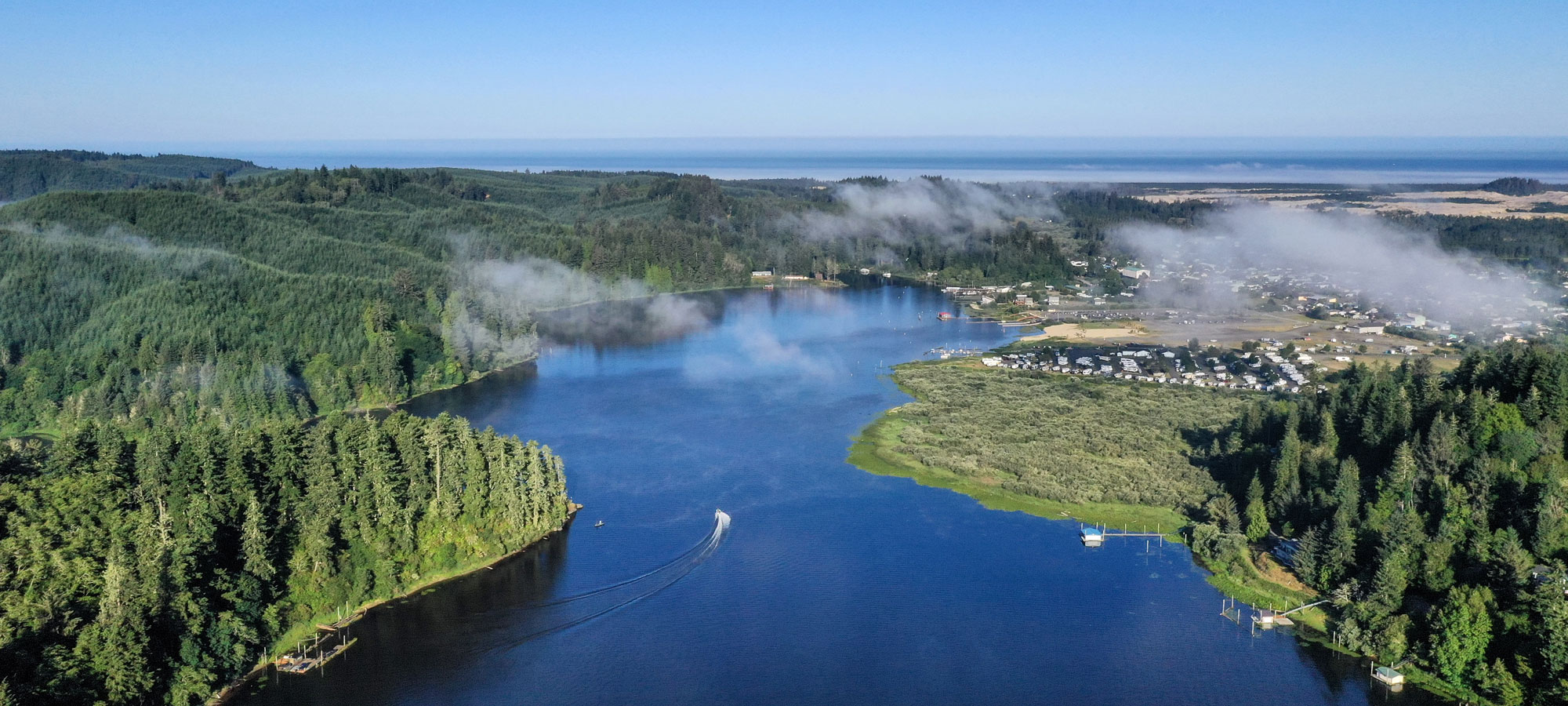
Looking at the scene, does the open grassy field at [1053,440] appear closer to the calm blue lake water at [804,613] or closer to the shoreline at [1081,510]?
the shoreline at [1081,510]

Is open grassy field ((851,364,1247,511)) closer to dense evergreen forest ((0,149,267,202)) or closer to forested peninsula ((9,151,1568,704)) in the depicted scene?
forested peninsula ((9,151,1568,704))

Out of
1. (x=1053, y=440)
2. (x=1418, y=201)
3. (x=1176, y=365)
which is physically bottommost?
(x=1053, y=440)

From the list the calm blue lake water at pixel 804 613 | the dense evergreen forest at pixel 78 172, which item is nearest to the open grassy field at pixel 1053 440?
the calm blue lake water at pixel 804 613

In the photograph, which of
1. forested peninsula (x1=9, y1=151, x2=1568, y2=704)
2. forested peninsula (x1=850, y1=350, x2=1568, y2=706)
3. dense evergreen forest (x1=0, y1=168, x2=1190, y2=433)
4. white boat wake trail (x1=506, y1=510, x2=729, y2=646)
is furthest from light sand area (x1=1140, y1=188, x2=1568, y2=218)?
white boat wake trail (x1=506, y1=510, x2=729, y2=646)

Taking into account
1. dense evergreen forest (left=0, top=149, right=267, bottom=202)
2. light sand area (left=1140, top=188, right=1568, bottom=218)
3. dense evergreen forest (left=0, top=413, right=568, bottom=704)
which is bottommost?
dense evergreen forest (left=0, top=413, right=568, bottom=704)

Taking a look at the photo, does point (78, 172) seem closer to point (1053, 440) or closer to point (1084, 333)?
point (1084, 333)

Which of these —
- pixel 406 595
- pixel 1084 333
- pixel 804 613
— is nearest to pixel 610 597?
pixel 804 613
